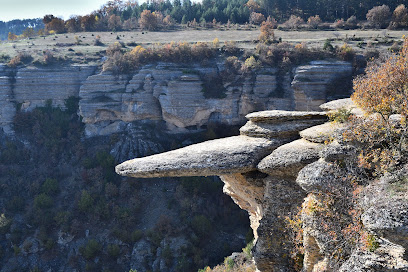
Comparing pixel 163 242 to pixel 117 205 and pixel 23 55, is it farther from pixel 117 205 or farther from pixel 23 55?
pixel 23 55

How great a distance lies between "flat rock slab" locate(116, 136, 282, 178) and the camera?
380 inches

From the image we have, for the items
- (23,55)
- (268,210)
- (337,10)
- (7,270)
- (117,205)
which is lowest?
(7,270)

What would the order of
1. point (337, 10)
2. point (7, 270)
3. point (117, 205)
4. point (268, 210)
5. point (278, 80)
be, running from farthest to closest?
point (337, 10) → point (278, 80) → point (117, 205) → point (7, 270) → point (268, 210)

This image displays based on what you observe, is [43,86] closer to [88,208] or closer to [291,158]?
[88,208]

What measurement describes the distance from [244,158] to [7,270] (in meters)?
17.8

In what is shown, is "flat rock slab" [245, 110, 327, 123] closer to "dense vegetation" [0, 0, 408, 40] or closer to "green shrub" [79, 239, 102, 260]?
"green shrub" [79, 239, 102, 260]

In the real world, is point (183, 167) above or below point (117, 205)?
above

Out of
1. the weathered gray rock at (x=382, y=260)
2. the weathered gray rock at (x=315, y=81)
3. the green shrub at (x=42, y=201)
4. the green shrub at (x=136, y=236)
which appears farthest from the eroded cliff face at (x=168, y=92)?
the weathered gray rock at (x=382, y=260)

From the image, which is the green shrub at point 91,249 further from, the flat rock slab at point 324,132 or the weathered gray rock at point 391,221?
the weathered gray rock at point 391,221

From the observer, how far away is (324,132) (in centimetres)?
889

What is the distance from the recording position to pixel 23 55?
31906mm

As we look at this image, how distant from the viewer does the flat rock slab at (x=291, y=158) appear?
8.61 meters

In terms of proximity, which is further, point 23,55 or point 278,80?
point 23,55

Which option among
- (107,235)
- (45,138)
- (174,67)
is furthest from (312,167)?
(45,138)
